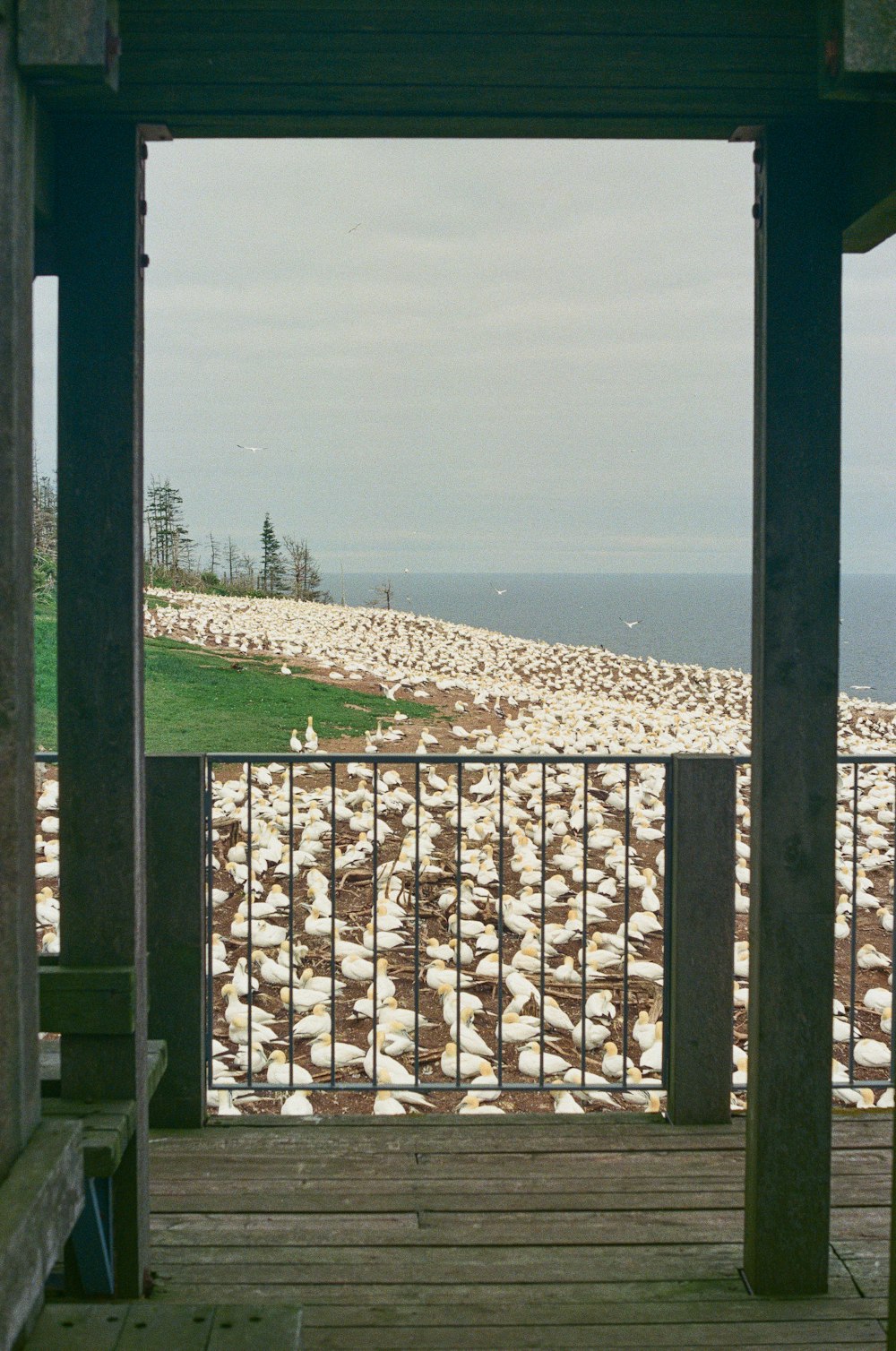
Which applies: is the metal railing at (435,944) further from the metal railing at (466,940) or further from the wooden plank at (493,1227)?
the wooden plank at (493,1227)

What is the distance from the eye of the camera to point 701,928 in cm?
365

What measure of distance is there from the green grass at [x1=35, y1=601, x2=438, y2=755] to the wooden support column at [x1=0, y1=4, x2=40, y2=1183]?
34.4 feet

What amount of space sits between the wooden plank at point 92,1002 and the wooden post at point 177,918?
0.96 meters

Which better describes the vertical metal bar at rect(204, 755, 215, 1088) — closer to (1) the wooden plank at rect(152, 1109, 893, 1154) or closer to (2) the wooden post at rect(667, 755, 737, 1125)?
(1) the wooden plank at rect(152, 1109, 893, 1154)

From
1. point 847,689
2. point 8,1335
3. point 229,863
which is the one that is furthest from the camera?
point 847,689

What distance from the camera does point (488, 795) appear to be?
9344 mm

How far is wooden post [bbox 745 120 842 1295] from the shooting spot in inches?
105

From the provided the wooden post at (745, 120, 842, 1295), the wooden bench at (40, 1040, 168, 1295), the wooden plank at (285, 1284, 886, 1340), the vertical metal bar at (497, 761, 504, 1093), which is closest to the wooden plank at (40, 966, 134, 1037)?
the wooden bench at (40, 1040, 168, 1295)

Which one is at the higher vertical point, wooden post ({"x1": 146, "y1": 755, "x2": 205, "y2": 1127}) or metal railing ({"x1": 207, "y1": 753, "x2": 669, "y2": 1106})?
wooden post ({"x1": 146, "y1": 755, "x2": 205, "y2": 1127})

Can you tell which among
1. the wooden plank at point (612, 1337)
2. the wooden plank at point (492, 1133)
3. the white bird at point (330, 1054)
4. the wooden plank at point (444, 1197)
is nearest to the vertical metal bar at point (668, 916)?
the wooden plank at point (492, 1133)

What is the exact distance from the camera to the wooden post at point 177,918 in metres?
3.59

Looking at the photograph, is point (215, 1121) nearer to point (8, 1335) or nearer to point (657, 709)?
point (8, 1335)

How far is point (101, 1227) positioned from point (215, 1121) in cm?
114

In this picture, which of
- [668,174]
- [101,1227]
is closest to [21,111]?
[101,1227]
